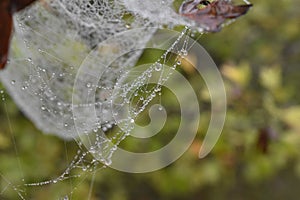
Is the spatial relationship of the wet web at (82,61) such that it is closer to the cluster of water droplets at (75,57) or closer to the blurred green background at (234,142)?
the cluster of water droplets at (75,57)

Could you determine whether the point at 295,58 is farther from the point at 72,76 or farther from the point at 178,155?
the point at 72,76

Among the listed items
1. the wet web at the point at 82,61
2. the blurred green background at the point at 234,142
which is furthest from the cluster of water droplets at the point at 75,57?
the blurred green background at the point at 234,142

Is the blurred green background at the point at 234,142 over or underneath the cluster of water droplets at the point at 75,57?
underneath

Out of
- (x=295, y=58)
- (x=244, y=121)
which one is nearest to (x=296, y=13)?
(x=295, y=58)

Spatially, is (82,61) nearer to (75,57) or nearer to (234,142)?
(75,57)

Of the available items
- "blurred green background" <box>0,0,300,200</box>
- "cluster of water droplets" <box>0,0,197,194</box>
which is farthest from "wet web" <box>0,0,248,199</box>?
"blurred green background" <box>0,0,300,200</box>

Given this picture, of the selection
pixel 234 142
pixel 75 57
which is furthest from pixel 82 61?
pixel 234 142

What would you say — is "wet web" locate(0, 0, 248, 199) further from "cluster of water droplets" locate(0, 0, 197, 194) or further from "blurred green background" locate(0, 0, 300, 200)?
"blurred green background" locate(0, 0, 300, 200)
